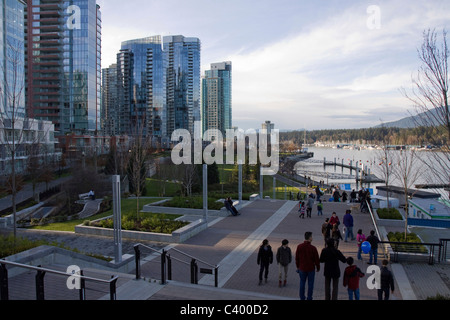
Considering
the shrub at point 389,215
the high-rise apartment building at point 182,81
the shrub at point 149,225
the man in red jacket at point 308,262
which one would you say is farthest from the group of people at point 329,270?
the high-rise apartment building at point 182,81

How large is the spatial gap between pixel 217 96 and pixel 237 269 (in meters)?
181

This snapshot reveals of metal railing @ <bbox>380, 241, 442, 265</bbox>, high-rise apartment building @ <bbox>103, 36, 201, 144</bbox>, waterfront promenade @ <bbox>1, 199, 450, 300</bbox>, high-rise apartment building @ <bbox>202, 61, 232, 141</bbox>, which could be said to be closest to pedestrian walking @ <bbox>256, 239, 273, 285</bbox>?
waterfront promenade @ <bbox>1, 199, 450, 300</bbox>

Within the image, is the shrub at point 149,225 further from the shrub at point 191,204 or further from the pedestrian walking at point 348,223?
the pedestrian walking at point 348,223

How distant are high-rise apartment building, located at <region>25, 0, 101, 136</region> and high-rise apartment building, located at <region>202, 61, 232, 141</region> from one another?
106408 millimetres

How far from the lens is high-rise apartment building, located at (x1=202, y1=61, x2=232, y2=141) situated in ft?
603

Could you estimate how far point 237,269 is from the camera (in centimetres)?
1009

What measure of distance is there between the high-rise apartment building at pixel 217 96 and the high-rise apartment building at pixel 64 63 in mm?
106408

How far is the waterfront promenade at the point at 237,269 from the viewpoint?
677 centimetres

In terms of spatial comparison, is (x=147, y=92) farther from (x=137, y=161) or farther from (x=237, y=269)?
(x=237, y=269)

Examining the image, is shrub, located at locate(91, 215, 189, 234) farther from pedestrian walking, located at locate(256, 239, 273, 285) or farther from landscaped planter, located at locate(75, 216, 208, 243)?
pedestrian walking, located at locate(256, 239, 273, 285)

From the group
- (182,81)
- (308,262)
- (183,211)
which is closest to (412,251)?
(308,262)

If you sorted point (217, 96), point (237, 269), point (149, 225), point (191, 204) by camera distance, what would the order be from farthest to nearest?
point (217, 96)
point (191, 204)
point (149, 225)
point (237, 269)

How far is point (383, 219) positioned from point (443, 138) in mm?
9826
